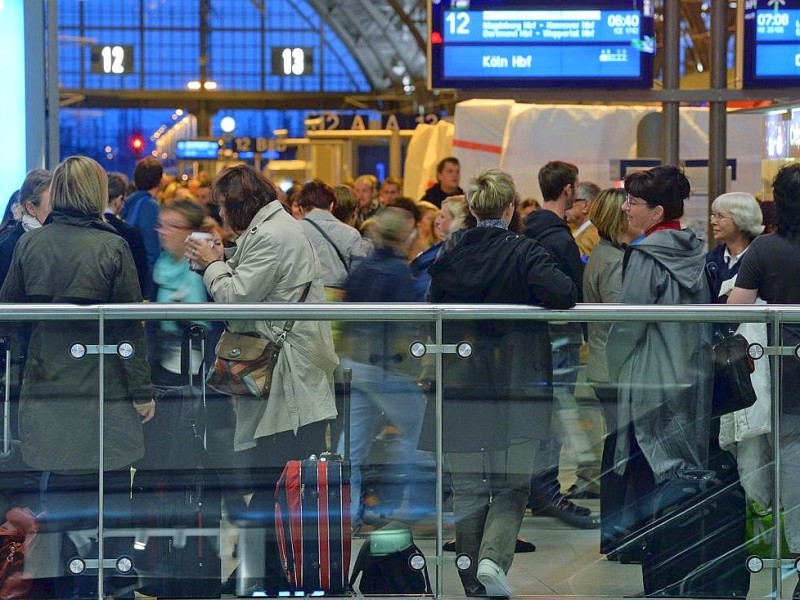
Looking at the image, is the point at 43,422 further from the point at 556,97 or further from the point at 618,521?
the point at 556,97

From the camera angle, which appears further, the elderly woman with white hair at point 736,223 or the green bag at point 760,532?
the elderly woman with white hair at point 736,223

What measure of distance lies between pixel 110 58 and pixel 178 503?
3702cm

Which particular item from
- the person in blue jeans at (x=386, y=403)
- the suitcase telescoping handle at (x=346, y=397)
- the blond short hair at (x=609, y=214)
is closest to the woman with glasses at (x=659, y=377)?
the person in blue jeans at (x=386, y=403)

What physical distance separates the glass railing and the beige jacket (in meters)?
0.01

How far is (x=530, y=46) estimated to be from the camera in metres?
9.49

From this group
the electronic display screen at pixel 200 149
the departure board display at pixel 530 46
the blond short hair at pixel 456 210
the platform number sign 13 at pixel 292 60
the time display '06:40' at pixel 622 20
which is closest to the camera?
the blond short hair at pixel 456 210

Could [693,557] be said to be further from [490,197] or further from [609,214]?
[609,214]

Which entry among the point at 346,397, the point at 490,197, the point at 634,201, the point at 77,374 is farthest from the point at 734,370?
the point at 77,374

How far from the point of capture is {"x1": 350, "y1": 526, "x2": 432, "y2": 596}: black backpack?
5445 millimetres

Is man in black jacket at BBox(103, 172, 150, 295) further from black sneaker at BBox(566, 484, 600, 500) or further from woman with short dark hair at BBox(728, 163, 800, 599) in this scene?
woman with short dark hair at BBox(728, 163, 800, 599)

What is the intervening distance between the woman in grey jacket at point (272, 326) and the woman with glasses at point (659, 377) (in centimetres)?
108

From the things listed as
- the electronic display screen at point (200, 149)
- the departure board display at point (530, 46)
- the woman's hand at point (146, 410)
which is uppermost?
the electronic display screen at point (200, 149)

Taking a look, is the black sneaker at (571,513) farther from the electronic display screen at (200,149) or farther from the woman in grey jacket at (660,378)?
the electronic display screen at (200,149)

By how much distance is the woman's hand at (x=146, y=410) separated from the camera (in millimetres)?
5215
